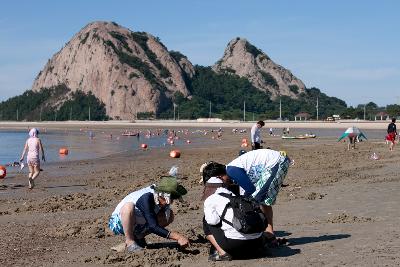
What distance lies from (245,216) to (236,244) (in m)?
0.38

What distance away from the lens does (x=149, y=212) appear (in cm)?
779

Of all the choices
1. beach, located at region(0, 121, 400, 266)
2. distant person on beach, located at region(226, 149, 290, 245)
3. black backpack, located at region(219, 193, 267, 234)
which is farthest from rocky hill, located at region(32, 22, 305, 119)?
black backpack, located at region(219, 193, 267, 234)

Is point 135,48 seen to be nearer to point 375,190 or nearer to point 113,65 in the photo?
point 113,65

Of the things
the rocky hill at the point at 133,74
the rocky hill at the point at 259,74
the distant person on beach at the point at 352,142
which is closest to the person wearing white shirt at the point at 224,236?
the distant person on beach at the point at 352,142

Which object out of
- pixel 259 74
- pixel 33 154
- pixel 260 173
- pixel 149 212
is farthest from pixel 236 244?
pixel 259 74

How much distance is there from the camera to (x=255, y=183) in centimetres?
788

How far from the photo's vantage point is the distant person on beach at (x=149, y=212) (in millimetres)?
7781

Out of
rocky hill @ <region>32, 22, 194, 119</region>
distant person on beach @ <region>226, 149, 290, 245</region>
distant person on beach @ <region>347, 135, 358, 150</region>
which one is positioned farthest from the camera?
rocky hill @ <region>32, 22, 194, 119</region>

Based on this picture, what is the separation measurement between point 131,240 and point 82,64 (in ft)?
553

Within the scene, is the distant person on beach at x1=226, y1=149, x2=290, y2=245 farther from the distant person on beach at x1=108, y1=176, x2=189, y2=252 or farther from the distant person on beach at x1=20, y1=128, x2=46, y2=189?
the distant person on beach at x1=20, y1=128, x2=46, y2=189

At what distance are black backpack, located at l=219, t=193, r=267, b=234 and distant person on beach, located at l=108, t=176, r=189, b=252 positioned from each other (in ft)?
2.83

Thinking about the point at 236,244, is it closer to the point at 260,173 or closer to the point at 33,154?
the point at 260,173

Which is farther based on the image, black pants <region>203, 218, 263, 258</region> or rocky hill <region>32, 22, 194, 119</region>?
rocky hill <region>32, 22, 194, 119</region>

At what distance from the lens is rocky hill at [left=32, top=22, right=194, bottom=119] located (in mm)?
153250
